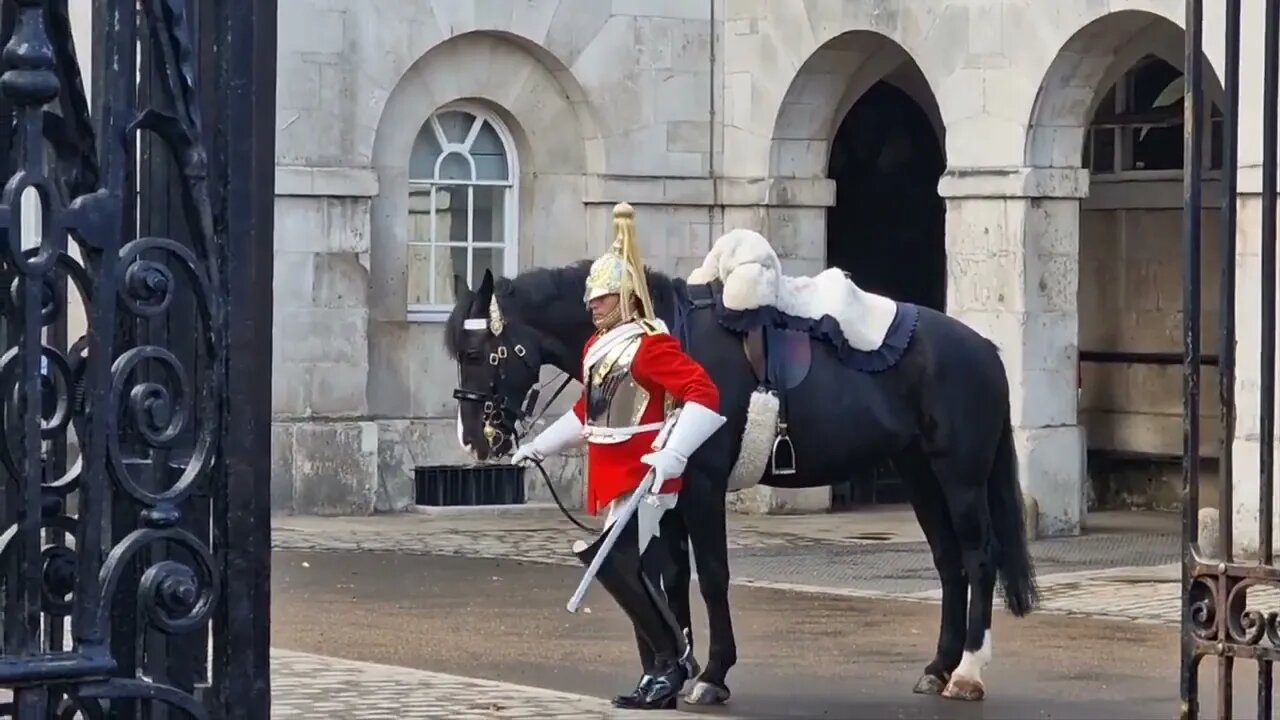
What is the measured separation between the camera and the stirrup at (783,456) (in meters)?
10.3

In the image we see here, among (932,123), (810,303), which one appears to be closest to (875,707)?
(810,303)

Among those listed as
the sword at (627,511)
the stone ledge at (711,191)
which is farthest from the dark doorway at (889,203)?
the sword at (627,511)

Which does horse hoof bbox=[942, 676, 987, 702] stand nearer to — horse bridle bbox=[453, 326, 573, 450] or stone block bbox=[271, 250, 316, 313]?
horse bridle bbox=[453, 326, 573, 450]

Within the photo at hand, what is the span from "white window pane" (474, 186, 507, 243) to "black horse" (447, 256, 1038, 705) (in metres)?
8.58

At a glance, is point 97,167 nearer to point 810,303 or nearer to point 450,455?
point 810,303

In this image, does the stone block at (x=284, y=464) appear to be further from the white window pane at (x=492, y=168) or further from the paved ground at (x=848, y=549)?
the white window pane at (x=492, y=168)

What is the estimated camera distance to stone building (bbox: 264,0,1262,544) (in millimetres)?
17516

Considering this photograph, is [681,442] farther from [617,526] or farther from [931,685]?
[931,685]

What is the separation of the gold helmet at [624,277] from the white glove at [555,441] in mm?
498

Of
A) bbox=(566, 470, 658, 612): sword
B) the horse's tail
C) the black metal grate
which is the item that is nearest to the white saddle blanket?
the horse's tail

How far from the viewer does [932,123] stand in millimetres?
20172

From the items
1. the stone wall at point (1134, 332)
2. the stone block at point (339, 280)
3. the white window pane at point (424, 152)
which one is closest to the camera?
the stone block at point (339, 280)

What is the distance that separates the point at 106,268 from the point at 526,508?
15936mm

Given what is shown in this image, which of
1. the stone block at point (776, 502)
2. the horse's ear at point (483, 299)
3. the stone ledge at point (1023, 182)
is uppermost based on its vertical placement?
→ the stone ledge at point (1023, 182)
